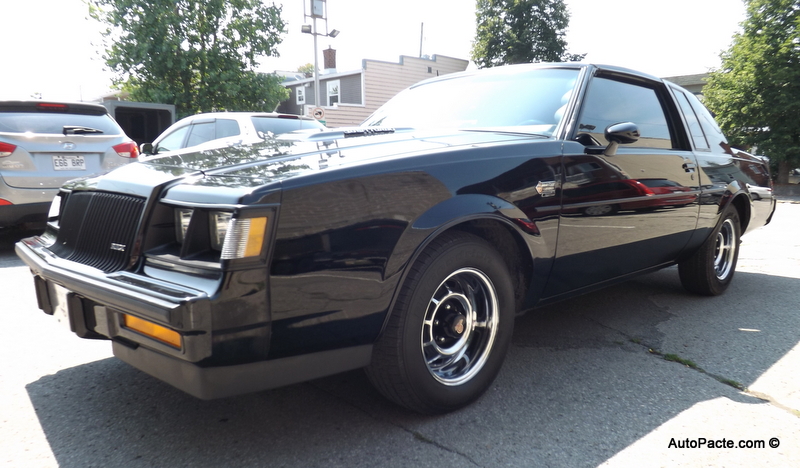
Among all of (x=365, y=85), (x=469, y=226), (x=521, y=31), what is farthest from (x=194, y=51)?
(x=469, y=226)

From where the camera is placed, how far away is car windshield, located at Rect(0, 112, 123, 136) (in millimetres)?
5797

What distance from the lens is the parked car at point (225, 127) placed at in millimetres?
7680

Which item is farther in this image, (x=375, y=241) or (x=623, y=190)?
(x=623, y=190)

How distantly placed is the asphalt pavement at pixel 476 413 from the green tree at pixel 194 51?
1838cm

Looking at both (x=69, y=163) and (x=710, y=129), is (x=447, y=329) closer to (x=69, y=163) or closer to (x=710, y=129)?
(x=710, y=129)

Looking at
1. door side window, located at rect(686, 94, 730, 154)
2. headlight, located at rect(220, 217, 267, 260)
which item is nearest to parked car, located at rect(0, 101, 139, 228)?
headlight, located at rect(220, 217, 267, 260)

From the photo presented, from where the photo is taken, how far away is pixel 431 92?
3910 mm

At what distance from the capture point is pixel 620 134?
3027 mm

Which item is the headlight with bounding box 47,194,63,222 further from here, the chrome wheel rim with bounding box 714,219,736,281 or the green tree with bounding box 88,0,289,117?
the green tree with bounding box 88,0,289,117

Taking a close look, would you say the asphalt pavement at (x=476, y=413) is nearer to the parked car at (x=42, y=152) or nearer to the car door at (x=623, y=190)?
the car door at (x=623, y=190)

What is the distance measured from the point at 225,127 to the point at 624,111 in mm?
5748

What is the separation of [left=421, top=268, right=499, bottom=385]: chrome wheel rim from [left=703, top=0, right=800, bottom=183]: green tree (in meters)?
17.1

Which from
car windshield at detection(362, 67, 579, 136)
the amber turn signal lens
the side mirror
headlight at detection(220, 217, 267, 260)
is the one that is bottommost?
the amber turn signal lens

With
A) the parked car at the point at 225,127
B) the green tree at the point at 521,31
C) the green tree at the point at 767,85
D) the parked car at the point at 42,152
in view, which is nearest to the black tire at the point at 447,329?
the parked car at the point at 42,152
